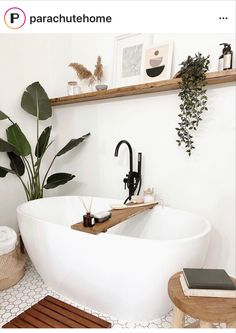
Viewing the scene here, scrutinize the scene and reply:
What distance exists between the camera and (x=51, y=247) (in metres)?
1.75

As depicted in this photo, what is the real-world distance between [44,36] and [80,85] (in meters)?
0.75

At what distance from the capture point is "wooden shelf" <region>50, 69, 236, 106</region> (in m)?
1.63

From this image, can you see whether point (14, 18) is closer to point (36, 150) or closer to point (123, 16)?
point (123, 16)

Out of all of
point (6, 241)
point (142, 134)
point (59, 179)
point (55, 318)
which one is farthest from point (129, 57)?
point (55, 318)

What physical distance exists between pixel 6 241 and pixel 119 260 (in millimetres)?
1075

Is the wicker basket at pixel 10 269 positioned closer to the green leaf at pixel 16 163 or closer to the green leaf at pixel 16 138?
the green leaf at pixel 16 163

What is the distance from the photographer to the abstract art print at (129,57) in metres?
2.21

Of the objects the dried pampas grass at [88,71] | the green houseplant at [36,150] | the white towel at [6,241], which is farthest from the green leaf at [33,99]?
the white towel at [6,241]

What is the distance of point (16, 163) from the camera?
96.3 inches

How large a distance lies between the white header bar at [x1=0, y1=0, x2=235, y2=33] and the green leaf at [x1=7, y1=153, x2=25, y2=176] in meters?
1.18

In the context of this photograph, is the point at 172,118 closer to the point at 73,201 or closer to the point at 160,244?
the point at 160,244

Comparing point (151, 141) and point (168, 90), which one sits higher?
point (168, 90)

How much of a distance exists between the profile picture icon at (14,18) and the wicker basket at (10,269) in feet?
6.44

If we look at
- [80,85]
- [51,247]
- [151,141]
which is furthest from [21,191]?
[151,141]
